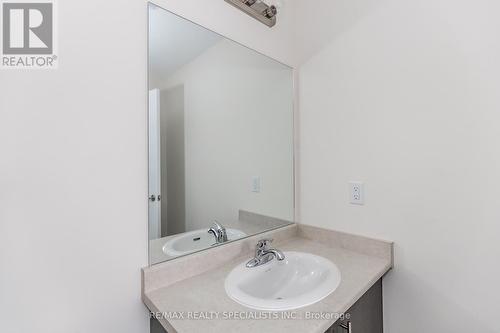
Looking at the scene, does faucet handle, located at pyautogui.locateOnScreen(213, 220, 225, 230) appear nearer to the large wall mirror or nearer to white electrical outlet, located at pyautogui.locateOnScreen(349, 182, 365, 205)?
the large wall mirror

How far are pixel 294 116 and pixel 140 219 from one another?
1.04m

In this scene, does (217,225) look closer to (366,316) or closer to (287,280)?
(287,280)

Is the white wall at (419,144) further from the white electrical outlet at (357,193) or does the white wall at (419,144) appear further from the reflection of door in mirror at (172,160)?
the reflection of door in mirror at (172,160)

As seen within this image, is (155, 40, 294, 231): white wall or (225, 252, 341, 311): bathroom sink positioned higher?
(155, 40, 294, 231): white wall

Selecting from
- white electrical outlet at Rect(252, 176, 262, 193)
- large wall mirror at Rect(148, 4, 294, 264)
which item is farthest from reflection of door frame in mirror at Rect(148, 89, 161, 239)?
white electrical outlet at Rect(252, 176, 262, 193)

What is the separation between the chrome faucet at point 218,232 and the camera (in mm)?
1172

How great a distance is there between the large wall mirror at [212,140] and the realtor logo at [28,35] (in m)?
0.30

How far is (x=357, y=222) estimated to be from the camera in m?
1.29

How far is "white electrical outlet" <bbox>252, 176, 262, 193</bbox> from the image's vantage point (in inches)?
56.3

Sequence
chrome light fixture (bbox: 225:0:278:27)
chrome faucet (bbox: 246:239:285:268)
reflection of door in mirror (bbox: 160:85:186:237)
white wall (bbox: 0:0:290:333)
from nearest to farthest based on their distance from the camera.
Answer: white wall (bbox: 0:0:290:333), reflection of door in mirror (bbox: 160:85:186:237), chrome faucet (bbox: 246:239:285:268), chrome light fixture (bbox: 225:0:278:27)

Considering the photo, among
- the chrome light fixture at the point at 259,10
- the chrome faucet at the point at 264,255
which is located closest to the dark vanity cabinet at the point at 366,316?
the chrome faucet at the point at 264,255

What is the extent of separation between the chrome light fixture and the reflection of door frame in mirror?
2.12ft

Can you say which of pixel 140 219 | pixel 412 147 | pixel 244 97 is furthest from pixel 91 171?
pixel 412 147

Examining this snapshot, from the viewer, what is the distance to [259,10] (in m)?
1.31
